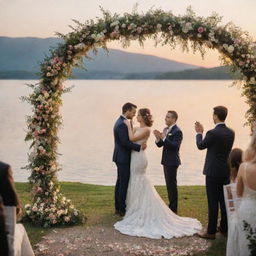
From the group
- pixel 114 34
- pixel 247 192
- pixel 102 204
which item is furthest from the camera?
pixel 102 204

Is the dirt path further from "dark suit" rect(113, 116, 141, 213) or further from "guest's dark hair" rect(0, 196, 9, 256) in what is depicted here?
"guest's dark hair" rect(0, 196, 9, 256)

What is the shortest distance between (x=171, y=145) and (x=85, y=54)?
2.30 metres

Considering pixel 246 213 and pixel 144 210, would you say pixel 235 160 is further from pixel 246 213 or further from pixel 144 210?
pixel 144 210

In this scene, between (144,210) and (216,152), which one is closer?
(216,152)

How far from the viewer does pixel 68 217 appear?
1002 centimetres

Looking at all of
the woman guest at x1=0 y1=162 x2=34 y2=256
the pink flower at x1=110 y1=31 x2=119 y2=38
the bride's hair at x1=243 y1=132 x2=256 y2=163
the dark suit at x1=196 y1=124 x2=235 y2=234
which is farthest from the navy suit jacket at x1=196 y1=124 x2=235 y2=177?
the woman guest at x1=0 y1=162 x2=34 y2=256

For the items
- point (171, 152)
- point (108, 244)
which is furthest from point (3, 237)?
point (171, 152)

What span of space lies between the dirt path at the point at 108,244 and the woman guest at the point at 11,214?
1.99 meters

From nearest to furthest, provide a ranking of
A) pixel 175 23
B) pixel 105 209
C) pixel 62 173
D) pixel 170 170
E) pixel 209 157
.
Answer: pixel 209 157 < pixel 175 23 < pixel 170 170 < pixel 105 209 < pixel 62 173

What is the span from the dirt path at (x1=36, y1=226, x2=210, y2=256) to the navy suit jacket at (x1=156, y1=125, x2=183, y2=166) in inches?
62.1

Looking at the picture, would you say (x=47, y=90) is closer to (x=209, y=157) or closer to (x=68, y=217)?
(x=68, y=217)

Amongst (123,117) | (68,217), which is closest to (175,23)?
(123,117)

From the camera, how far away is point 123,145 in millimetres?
10281

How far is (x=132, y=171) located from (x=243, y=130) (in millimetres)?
24573
